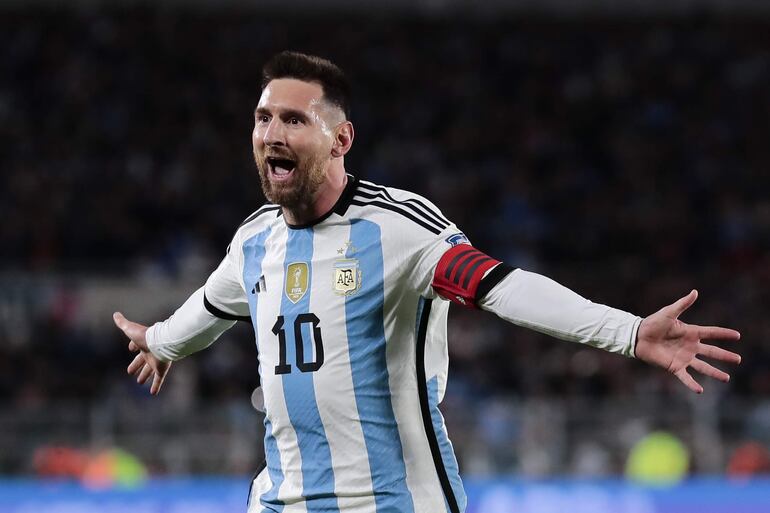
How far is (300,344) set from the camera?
13.8 ft

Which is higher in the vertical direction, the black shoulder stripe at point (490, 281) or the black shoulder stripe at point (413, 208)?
the black shoulder stripe at point (413, 208)

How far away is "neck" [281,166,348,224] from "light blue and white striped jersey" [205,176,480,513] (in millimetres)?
35

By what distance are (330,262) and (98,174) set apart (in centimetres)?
1504

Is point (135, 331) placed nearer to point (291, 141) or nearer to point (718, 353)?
point (291, 141)

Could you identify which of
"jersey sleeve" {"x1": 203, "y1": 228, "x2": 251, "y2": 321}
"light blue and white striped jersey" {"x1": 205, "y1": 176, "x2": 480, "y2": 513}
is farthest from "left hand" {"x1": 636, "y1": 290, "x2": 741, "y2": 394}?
"jersey sleeve" {"x1": 203, "y1": 228, "x2": 251, "y2": 321}

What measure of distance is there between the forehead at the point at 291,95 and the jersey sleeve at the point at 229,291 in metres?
0.59

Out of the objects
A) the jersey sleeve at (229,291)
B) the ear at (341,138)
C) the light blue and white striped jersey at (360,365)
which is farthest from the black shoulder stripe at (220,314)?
the ear at (341,138)

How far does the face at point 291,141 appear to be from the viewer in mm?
4203

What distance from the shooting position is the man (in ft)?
13.5

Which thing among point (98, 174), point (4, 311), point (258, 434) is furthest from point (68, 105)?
point (258, 434)

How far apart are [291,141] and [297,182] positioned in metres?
0.13

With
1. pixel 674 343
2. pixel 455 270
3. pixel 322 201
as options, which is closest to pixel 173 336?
pixel 322 201

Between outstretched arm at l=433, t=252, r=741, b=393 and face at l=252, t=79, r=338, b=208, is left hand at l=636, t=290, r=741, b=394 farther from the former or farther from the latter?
face at l=252, t=79, r=338, b=208

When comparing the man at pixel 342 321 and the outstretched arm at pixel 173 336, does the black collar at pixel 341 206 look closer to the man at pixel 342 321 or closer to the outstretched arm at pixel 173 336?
the man at pixel 342 321
